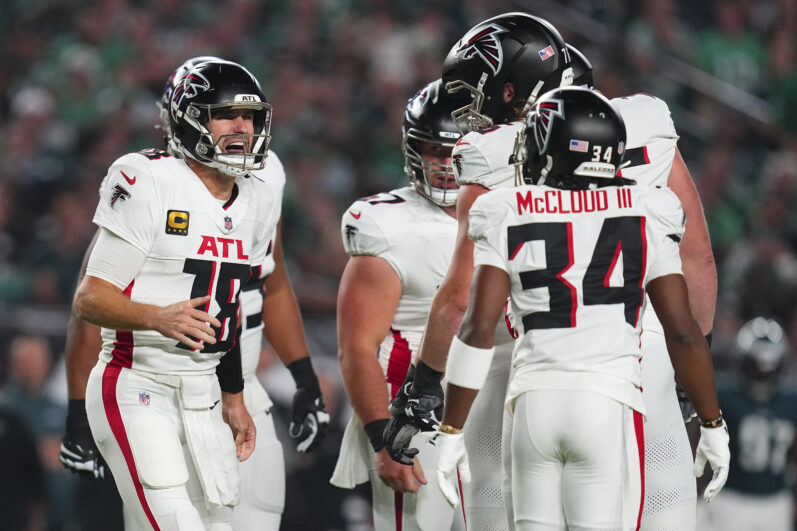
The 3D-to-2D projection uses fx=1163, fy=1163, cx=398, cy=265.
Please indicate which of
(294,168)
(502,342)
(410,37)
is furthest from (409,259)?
(410,37)

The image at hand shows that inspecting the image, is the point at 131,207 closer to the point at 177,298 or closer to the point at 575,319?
the point at 177,298

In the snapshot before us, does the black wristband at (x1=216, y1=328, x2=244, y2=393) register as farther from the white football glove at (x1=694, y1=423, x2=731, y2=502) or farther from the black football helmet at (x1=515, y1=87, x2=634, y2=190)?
the white football glove at (x1=694, y1=423, x2=731, y2=502)

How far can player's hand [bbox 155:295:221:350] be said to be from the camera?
3535 millimetres

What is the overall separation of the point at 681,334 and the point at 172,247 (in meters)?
1.60

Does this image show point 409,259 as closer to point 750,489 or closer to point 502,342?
point 502,342

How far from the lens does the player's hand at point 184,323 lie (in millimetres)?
3535

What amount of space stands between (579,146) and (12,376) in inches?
186

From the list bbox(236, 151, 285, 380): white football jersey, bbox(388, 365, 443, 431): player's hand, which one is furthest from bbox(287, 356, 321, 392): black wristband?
bbox(388, 365, 443, 431): player's hand

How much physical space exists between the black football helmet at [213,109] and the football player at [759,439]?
4.14m

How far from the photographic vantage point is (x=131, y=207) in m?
3.67

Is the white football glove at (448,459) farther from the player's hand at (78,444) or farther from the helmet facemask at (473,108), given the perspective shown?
the player's hand at (78,444)

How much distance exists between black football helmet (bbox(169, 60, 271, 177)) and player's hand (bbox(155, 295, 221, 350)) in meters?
0.55

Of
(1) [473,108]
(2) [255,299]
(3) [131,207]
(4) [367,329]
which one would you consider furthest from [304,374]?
(1) [473,108]

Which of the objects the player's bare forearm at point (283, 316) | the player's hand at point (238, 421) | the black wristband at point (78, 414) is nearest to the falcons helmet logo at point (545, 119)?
the player's hand at point (238, 421)
